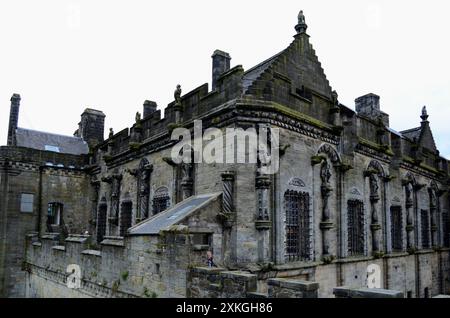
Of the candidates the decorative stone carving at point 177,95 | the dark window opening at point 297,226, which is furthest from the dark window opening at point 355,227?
the decorative stone carving at point 177,95

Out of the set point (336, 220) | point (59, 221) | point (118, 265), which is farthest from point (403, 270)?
point (59, 221)

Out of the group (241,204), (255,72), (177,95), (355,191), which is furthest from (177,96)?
(355,191)

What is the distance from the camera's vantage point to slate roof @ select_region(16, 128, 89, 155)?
83.4 ft

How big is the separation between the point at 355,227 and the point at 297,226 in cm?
457

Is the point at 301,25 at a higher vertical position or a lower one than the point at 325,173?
higher

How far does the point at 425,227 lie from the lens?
77.1 ft

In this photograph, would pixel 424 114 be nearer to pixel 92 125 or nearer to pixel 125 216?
pixel 125 216

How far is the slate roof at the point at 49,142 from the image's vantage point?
83.4 feet

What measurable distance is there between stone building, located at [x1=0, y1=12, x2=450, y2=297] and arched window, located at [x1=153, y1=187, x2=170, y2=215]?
43 mm

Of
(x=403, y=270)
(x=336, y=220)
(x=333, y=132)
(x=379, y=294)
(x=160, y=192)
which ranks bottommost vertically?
(x=403, y=270)

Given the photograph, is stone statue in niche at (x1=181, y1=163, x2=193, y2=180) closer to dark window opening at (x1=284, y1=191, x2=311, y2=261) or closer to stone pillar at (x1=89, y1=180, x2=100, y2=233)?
dark window opening at (x1=284, y1=191, x2=311, y2=261)

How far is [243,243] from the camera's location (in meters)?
11.9
